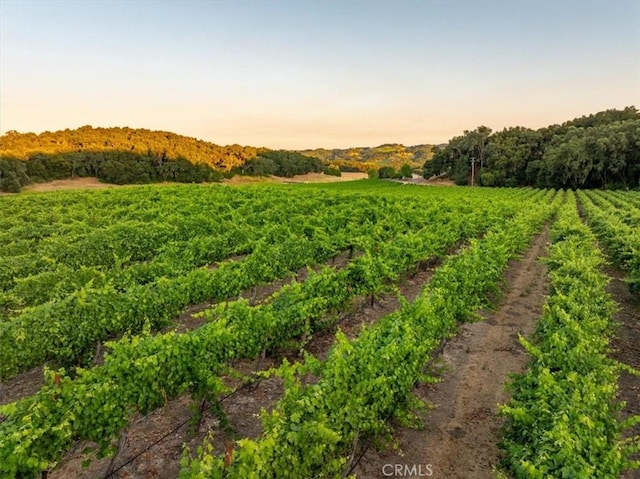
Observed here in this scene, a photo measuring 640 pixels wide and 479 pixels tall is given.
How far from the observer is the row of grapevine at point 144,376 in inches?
206

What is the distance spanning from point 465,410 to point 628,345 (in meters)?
6.80

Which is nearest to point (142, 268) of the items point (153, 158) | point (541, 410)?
point (541, 410)

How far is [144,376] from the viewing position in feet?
21.7

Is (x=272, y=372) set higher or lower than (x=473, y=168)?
lower

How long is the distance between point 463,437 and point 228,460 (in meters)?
5.08

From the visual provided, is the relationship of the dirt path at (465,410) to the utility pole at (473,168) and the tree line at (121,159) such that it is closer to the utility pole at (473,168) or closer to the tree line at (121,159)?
the tree line at (121,159)

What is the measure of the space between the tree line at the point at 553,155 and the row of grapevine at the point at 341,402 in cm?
8078

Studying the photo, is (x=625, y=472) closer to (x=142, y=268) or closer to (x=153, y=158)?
(x=142, y=268)

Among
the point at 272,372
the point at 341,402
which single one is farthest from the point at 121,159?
the point at 341,402

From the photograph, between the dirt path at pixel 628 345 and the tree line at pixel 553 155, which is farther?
the tree line at pixel 553 155

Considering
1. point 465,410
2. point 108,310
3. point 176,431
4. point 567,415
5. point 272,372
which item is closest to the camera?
point 567,415

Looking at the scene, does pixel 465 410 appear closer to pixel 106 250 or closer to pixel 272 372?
pixel 272 372

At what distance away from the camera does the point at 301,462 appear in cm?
515

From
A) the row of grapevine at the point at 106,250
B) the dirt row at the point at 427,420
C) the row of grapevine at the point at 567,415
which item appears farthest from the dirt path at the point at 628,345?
the row of grapevine at the point at 106,250
